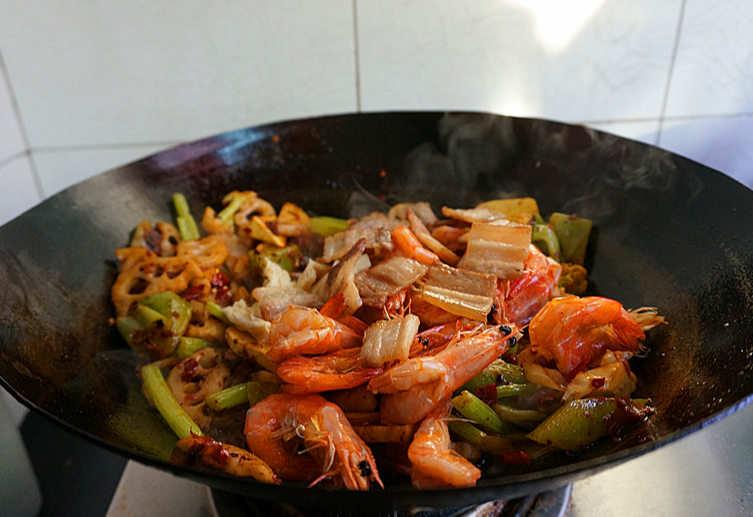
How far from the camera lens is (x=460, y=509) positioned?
1.12m

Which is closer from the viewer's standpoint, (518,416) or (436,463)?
(436,463)

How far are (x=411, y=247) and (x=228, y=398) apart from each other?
0.60 meters

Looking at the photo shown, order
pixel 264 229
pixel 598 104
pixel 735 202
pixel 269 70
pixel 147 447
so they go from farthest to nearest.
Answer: pixel 598 104 → pixel 269 70 → pixel 264 229 → pixel 735 202 → pixel 147 447

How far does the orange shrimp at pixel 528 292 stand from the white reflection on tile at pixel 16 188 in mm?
2116

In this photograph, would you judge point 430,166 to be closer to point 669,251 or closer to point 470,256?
point 470,256

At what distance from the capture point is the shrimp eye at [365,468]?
2.84ft

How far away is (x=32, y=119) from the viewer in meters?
2.32

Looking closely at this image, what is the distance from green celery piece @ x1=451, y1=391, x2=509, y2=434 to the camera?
1.05m

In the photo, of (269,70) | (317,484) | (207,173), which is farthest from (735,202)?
(269,70)

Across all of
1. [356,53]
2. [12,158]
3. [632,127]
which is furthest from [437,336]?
[12,158]

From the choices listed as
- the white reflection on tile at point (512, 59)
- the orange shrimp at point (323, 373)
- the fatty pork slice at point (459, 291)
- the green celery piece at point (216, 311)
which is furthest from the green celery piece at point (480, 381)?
the white reflection on tile at point (512, 59)

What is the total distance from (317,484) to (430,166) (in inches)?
50.1

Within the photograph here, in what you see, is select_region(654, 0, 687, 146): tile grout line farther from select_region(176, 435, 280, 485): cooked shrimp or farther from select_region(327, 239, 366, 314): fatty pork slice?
select_region(176, 435, 280, 485): cooked shrimp

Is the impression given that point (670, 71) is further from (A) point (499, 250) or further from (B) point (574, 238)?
(A) point (499, 250)
